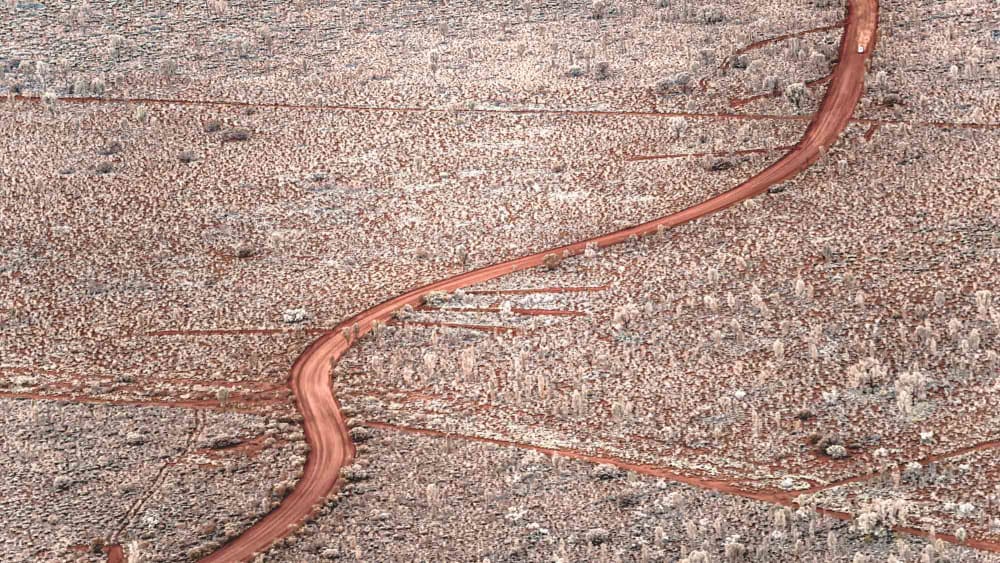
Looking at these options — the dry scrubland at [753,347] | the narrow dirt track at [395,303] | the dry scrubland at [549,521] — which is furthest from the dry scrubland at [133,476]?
the dry scrubland at [753,347]

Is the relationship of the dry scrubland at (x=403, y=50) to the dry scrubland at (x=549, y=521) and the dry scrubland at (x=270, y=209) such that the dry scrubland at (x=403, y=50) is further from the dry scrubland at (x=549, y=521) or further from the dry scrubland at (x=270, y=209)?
the dry scrubland at (x=549, y=521)

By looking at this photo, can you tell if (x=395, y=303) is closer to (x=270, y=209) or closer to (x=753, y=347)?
(x=270, y=209)

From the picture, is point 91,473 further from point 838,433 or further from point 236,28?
point 236,28

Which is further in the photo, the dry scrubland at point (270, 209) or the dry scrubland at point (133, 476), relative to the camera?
the dry scrubland at point (270, 209)

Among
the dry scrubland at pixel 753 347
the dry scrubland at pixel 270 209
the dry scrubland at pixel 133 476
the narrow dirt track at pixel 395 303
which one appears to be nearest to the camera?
the dry scrubland at pixel 133 476

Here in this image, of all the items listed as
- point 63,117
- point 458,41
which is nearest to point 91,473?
point 63,117

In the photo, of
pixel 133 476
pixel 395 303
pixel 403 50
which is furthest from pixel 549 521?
pixel 403 50

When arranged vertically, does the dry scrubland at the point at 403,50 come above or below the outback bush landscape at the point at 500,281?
above
